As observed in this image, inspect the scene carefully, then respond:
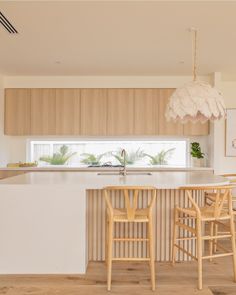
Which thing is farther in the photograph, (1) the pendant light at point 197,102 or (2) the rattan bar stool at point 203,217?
(1) the pendant light at point 197,102

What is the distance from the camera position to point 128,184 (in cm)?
324

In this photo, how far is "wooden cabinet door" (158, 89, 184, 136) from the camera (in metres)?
6.16

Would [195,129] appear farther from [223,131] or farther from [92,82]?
[92,82]

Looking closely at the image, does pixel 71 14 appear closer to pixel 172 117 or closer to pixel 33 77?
pixel 172 117

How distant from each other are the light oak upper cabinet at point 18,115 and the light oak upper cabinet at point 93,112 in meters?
0.97

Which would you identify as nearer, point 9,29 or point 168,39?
point 9,29

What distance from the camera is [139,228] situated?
3.74 m

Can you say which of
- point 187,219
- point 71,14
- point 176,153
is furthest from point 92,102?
point 187,219

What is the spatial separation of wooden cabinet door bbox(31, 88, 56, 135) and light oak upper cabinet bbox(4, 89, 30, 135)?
4.1 inches

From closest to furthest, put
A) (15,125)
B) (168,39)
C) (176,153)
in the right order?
(168,39) → (15,125) → (176,153)

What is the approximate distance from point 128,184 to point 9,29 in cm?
213

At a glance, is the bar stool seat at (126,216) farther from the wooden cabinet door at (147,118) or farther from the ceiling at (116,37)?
the wooden cabinet door at (147,118)

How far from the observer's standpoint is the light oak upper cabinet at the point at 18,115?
6.18 meters

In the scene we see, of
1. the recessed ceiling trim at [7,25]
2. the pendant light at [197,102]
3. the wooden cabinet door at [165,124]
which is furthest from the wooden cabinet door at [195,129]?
the recessed ceiling trim at [7,25]
